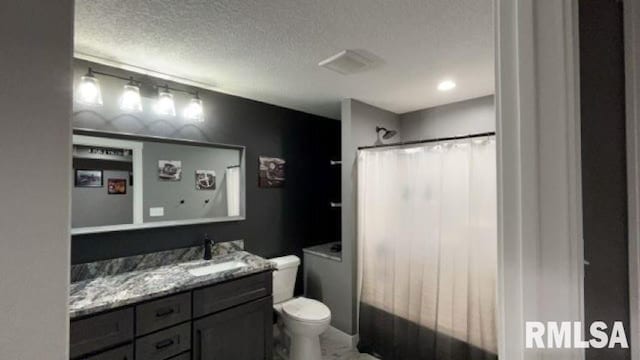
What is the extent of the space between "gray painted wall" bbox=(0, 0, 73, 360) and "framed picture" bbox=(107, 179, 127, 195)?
1.57 meters

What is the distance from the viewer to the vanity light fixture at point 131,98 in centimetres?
190

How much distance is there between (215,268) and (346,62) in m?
1.74

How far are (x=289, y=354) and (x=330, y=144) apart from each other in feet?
7.49

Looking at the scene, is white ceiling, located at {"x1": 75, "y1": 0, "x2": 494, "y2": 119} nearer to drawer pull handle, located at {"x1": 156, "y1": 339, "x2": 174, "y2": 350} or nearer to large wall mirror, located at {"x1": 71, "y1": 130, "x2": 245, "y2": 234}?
large wall mirror, located at {"x1": 71, "y1": 130, "x2": 245, "y2": 234}

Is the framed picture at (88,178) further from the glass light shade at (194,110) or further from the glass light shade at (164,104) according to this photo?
the glass light shade at (194,110)

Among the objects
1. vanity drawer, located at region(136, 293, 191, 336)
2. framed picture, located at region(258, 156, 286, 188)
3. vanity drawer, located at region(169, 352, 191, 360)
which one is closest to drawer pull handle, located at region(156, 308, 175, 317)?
vanity drawer, located at region(136, 293, 191, 336)

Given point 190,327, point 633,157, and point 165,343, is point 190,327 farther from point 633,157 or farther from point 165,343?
point 633,157

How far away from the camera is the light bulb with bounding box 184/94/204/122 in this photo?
2.20m

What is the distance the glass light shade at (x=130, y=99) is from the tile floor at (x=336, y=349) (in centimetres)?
228

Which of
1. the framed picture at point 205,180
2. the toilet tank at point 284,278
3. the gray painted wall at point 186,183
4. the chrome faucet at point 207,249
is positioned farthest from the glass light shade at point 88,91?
the toilet tank at point 284,278

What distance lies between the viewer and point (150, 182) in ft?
7.01

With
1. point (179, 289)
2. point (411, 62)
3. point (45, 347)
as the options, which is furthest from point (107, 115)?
point (411, 62)

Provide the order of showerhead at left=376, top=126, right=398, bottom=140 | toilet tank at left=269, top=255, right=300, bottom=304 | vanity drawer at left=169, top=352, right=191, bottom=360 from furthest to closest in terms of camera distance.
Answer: showerhead at left=376, top=126, right=398, bottom=140
toilet tank at left=269, top=255, right=300, bottom=304
vanity drawer at left=169, top=352, right=191, bottom=360

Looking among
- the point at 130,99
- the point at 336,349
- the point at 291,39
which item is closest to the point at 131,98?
the point at 130,99
